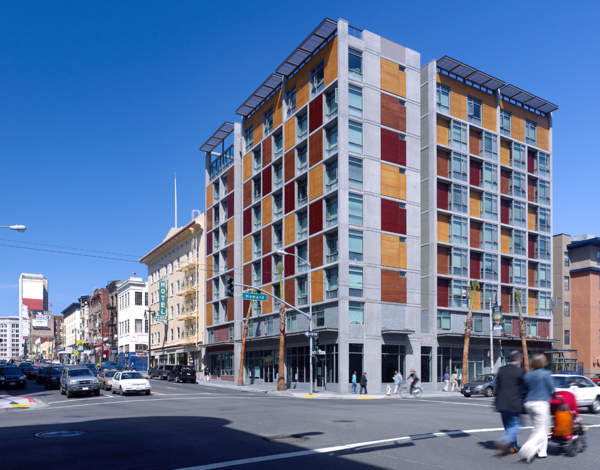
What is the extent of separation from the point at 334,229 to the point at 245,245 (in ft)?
58.4

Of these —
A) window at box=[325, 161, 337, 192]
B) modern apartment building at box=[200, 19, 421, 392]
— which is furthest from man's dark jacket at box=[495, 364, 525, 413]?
window at box=[325, 161, 337, 192]

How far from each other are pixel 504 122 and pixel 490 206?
29.3 ft

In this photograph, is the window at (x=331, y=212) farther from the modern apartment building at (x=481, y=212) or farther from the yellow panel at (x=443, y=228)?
the yellow panel at (x=443, y=228)

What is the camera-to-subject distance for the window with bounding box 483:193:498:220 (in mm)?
55625

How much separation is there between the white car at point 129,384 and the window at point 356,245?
18.5 meters

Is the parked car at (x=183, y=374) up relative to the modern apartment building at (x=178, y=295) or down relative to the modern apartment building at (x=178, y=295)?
down

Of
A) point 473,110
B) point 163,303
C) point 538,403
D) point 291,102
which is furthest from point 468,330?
point 163,303

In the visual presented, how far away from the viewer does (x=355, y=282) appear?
46.3 metres

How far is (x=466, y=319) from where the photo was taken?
172ft

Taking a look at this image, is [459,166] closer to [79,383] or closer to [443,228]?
[443,228]

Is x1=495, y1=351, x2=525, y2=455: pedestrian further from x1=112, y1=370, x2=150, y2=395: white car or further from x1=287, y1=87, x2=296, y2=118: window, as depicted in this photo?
x1=287, y1=87, x2=296, y2=118: window

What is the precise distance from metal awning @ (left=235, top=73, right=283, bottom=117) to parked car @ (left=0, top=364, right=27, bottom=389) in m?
33.1

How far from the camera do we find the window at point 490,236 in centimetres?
5525

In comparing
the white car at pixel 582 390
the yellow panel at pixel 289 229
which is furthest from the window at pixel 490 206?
Answer: the white car at pixel 582 390
